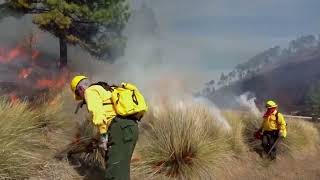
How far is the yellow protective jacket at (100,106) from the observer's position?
227 inches

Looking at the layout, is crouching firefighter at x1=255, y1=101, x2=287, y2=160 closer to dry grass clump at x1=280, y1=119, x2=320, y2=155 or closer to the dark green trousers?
dry grass clump at x1=280, y1=119, x2=320, y2=155

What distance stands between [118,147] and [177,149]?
108 inches

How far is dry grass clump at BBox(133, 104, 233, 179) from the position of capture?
852 cm

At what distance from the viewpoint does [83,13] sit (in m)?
13.9

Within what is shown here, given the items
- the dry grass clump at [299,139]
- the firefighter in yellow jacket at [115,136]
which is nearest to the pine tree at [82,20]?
the dry grass clump at [299,139]

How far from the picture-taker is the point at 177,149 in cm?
874

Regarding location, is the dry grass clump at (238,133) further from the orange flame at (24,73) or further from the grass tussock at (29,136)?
the orange flame at (24,73)

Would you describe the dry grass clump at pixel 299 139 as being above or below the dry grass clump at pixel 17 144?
below

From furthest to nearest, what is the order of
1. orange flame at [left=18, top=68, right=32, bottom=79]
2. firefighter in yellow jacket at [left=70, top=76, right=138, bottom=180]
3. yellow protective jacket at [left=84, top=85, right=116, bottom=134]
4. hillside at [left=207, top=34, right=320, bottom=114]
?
hillside at [left=207, top=34, right=320, bottom=114] → orange flame at [left=18, top=68, right=32, bottom=79] → firefighter in yellow jacket at [left=70, top=76, right=138, bottom=180] → yellow protective jacket at [left=84, top=85, right=116, bottom=134]

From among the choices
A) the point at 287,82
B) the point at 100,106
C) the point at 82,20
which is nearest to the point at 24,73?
the point at 82,20

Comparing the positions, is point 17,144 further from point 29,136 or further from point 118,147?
point 118,147

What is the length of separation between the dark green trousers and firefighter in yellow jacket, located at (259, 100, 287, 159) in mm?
6849

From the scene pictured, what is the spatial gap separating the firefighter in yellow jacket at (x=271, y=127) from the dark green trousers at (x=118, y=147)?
22.5 ft

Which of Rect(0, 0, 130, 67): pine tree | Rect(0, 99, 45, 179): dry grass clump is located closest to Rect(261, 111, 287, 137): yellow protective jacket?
Rect(0, 0, 130, 67): pine tree
